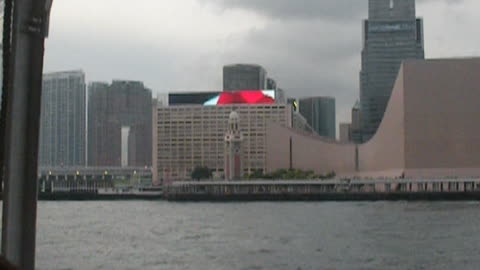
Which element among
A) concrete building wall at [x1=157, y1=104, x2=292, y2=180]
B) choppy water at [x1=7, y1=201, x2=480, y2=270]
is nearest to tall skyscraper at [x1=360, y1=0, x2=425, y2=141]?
concrete building wall at [x1=157, y1=104, x2=292, y2=180]

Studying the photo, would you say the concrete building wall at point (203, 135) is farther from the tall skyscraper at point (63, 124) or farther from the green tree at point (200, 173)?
the tall skyscraper at point (63, 124)

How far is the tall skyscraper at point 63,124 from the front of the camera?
115m

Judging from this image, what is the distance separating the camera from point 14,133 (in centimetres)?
342

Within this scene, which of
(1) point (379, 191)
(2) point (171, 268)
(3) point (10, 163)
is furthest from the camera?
(1) point (379, 191)

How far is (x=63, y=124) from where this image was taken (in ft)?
389

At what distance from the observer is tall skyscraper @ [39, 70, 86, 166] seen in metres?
115

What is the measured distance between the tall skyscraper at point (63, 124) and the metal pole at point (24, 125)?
366ft

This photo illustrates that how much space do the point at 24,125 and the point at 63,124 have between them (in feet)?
387

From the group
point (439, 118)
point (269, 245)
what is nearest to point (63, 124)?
point (439, 118)

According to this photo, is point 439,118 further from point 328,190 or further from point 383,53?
point 383,53

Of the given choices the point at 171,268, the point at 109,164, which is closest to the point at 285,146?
the point at 109,164

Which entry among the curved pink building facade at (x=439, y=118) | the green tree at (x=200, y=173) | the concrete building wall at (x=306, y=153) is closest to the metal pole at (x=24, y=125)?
the curved pink building facade at (x=439, y=118)

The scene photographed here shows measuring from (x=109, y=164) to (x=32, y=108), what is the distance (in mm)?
122722

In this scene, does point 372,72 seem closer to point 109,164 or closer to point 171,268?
point 109,164
